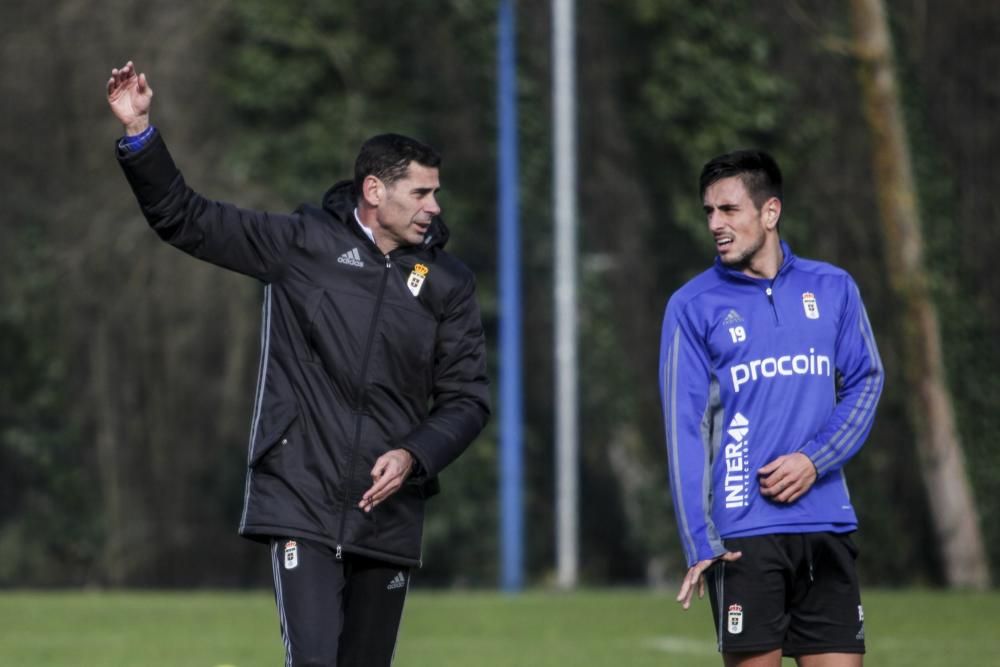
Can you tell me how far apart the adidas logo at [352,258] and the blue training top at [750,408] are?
105 centimetres

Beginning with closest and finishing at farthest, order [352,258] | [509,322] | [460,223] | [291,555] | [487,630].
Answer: [291,555]
[352,258]
[487,630]
[509,322]
[460,223]

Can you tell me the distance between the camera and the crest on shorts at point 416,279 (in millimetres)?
6164

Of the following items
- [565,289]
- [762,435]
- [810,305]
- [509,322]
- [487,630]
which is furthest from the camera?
[509,322]

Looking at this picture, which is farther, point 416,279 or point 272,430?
point 416,279

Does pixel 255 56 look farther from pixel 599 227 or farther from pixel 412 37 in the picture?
pixel 599 227

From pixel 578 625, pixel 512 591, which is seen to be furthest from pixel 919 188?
pixel 578 625

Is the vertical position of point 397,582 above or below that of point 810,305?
below

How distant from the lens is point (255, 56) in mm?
20734

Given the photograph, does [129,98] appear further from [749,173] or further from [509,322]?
[509,322]

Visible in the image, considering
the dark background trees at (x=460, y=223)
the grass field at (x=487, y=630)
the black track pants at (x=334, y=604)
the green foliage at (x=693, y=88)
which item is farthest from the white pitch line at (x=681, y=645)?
the green foliage at (x=693, y=88)

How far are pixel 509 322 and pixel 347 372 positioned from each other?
12.1 metres

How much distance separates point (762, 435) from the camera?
18.9 feet

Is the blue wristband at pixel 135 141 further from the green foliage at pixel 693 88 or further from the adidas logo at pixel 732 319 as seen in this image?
the green foliage at pixel 693 88

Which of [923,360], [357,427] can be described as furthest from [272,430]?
[923,360]
